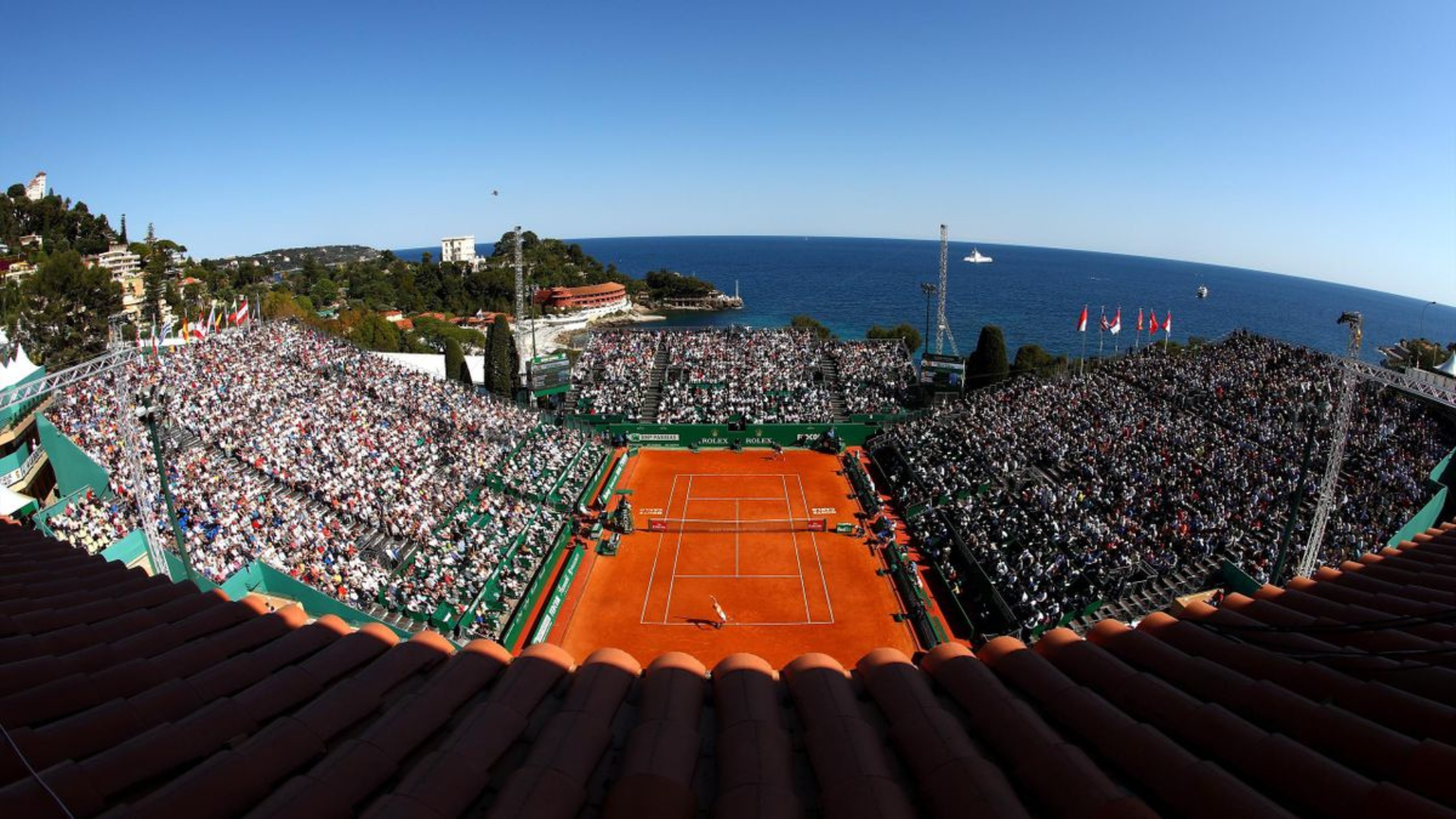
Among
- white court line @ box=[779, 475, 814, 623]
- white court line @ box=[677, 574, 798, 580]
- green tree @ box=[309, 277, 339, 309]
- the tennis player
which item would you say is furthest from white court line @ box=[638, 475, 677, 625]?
green tree @ box=[309, 277, 339, 309]

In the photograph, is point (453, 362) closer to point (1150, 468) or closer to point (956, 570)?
point (956, 570)

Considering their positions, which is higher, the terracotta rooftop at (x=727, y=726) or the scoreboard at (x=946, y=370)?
the scoreboard at (x=946, y=370)

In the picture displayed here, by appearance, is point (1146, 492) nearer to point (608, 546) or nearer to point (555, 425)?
point (608, 546)

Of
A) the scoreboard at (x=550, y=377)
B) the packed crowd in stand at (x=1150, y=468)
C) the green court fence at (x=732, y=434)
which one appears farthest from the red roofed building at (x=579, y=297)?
the packed crowd in stand at (x=1150, y=468)

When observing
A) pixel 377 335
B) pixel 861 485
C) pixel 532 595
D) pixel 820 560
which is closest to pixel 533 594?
pixel 532 595

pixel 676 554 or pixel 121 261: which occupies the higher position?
pixel 121 261

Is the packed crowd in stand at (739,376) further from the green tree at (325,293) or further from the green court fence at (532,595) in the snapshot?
the green tree at (325,293)
